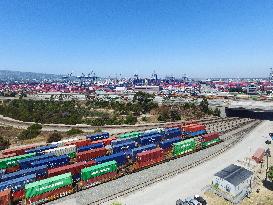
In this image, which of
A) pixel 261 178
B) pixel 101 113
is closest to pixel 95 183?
pixel 261 178

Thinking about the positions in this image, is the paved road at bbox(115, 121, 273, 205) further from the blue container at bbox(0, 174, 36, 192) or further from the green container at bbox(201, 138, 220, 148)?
the blue container at bbox(0, 174, 36, 192)

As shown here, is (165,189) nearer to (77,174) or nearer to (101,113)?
(77,174)

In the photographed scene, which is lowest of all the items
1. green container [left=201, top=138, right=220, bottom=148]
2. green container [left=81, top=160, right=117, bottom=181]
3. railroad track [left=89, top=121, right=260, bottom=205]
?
railroad track [left=89, top=121, right=260, bottom=205]

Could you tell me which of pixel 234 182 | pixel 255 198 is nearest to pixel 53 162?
pixel 234 182

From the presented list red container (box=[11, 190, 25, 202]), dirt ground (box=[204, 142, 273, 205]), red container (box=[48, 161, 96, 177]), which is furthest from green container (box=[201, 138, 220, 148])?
red container (box=[11, 190, 25, 202])

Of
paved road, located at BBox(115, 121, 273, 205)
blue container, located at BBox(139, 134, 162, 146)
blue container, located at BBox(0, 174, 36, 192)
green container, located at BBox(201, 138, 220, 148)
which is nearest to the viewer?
blue container, located at BBox(0, 174, 36, 192)

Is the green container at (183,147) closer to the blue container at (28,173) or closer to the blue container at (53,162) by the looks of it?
the blue container at (53,162)

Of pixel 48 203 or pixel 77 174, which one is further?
pixel 77 174

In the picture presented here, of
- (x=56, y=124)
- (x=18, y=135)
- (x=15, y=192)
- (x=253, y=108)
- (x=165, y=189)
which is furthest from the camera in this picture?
(x=253, y=108)
